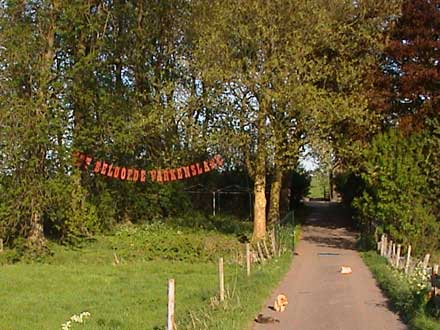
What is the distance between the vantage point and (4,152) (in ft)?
98.4

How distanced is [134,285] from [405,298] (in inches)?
342

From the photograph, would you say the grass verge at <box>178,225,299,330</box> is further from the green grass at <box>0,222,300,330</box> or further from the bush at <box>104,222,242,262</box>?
the bush at <box>104,222,242,262</box>

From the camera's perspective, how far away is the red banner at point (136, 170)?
32219 millimetres

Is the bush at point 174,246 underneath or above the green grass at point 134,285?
above

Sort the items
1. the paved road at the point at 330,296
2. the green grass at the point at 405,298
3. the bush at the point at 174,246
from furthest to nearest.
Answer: the bush at the point at 174,246 < the paved road at the point at 330,296 < the green grass at the point at 405,298

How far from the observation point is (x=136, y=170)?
35.1 metres

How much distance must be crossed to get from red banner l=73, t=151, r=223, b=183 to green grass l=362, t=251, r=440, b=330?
1155 cm

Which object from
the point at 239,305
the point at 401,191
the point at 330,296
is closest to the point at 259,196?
the point at 401,191

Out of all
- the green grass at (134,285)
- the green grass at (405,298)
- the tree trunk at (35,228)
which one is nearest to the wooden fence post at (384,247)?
the green grass at (405,298)

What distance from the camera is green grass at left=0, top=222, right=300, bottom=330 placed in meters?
14.9

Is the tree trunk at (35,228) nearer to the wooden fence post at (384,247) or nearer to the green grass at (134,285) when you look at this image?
the green grass at (134,285)

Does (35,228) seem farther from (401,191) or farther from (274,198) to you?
(401,191)

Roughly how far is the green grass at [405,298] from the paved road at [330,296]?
216 mm

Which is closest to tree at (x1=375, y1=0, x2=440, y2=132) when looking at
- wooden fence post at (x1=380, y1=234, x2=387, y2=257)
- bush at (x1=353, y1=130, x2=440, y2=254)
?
bush at (x1=353, y1=130, x2=440, y2=254)
